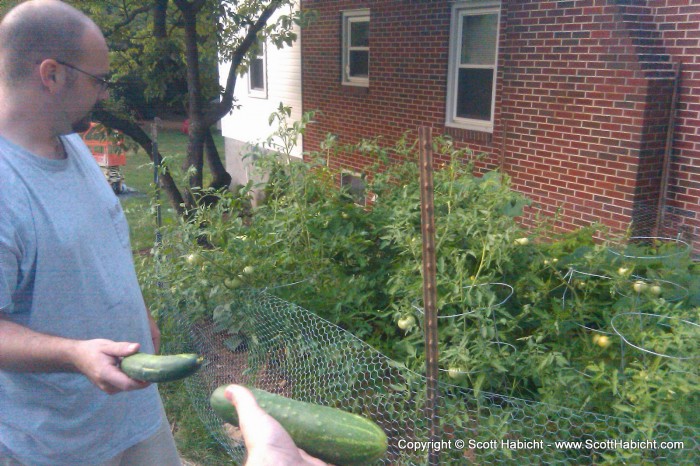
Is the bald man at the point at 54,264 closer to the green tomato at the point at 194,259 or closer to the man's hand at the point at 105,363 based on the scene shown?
the man's hand at the point at 105,363

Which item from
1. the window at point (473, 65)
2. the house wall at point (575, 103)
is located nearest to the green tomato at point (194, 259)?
the house wall at point (575, 103)

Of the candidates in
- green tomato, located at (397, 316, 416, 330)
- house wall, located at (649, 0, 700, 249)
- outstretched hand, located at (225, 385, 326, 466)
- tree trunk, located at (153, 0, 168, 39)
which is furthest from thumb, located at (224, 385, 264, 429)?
tree trunk, located at (153, 0, 168, 39)

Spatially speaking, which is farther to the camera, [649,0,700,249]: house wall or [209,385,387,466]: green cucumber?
[649,0,700,249]: house wall

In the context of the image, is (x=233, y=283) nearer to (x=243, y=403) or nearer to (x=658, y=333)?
(x=658, y=333)

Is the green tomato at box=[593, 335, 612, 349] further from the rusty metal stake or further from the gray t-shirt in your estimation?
the gray t-shirt

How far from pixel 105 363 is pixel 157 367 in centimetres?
14

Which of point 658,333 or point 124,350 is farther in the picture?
point 658,333

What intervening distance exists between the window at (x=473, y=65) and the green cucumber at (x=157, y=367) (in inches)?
222

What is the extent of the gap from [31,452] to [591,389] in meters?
2.15

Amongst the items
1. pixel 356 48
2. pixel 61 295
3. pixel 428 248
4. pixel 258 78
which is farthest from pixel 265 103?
pixel 61 295

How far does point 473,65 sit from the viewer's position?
7082mm

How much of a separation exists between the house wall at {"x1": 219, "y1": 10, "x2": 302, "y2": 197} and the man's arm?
24.5ft

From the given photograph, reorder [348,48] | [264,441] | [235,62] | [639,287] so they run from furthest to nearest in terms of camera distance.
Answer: [348,48] < [235,62] < [639,287] < [264,441]

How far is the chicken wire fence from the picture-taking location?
2.35m
